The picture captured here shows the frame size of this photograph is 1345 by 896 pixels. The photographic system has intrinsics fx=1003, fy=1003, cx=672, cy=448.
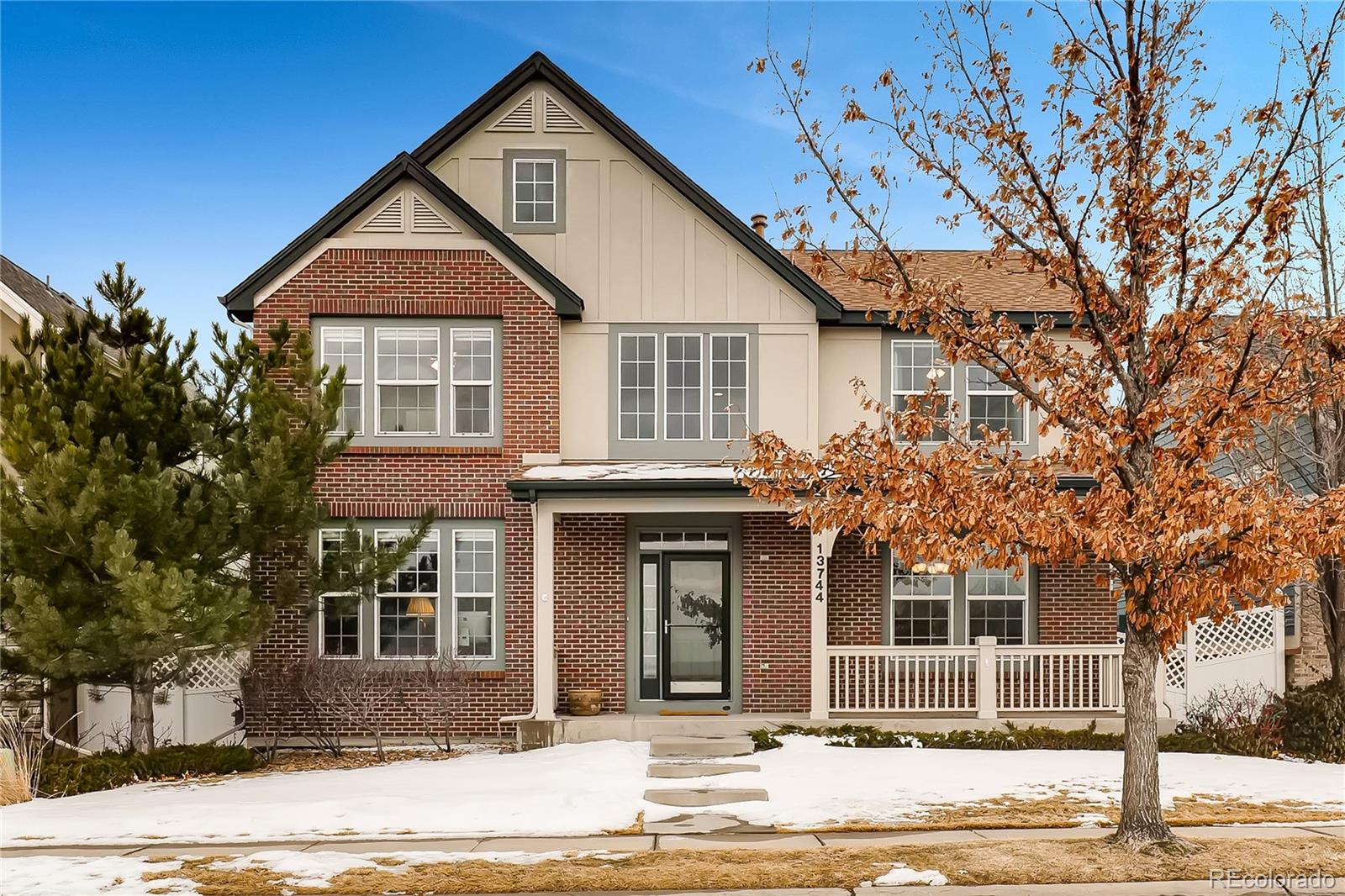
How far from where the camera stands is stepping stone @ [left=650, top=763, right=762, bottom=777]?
11094 millimetres

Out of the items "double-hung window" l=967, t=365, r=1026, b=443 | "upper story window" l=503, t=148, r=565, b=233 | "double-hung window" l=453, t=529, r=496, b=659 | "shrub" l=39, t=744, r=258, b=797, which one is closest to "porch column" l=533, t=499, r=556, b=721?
"double-hung window" l=453, t=529, r=496, b=659

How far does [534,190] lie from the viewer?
14.6m

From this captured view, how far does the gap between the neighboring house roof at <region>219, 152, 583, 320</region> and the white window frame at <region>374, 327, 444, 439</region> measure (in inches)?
57.9

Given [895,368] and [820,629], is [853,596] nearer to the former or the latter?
[820,629]

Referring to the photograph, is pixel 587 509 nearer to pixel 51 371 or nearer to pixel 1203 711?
pixel 51 371

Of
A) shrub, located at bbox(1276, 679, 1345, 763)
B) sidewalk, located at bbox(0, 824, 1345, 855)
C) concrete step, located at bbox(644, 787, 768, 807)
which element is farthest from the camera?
shrub, located at bbox(1276, 679, 1345, 763)

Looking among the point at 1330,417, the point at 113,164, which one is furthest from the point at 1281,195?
the point at 113,164

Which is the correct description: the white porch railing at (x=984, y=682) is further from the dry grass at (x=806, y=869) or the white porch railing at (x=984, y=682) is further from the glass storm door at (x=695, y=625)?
the dry grass at (x=806, y=869)

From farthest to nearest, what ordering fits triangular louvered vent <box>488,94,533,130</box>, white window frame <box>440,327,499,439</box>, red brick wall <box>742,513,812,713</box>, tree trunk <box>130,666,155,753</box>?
triangular louvered vent <box>488,94,533,130</box> < red brick wall <box>742,513,812,713</box> < white window frame <box>440,327,499,439</box> < tree trunk <box>130,666,155,753</box>

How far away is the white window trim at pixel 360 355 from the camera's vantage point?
1390 centimetres

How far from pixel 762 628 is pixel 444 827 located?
248 inches

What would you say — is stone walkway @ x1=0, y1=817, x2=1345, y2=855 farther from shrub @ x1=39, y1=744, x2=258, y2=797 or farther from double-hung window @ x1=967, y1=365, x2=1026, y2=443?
double-hung window @ x1=967, y1=365, x2=1026, y2=443

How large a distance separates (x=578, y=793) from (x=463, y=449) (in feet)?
18.0

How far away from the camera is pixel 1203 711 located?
13430mm
